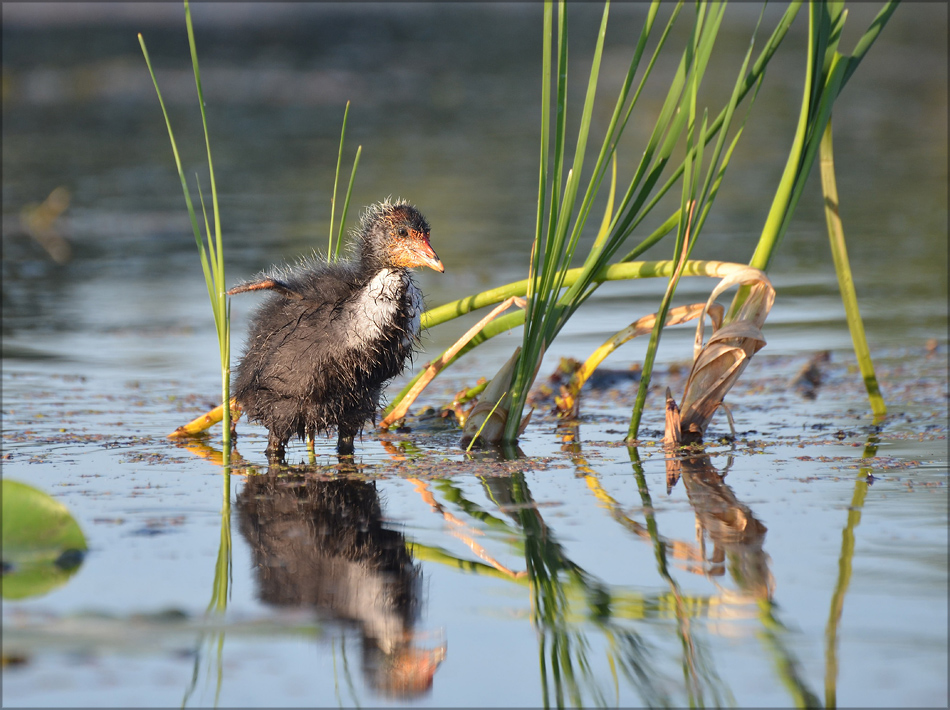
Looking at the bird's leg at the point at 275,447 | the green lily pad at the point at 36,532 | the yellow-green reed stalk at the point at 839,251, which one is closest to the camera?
the green lily pad at the point at 36,532

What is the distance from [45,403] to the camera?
516cm

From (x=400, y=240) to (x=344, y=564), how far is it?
142cm

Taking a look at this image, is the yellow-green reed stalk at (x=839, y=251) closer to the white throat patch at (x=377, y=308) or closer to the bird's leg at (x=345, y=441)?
the white throat patch at (x=377, y=308)

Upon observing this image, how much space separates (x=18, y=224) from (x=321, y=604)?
8589 millimetres

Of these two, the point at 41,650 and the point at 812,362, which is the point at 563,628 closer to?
the point at 41,650

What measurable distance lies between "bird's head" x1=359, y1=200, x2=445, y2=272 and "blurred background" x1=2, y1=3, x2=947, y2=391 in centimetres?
204

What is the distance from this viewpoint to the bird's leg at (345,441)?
4.39m

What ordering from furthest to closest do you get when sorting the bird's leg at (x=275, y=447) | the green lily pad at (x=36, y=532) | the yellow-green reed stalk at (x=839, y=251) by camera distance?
the yellow-green reed stalk at (x=839, y=251), the bird's leg at (x=275, y=447), the green lily pad at (x=36, y=532)

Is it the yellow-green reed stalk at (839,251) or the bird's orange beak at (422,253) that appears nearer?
the bird's orange beak at (422,253)

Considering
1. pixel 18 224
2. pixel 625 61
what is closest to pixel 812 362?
pixel 18 224

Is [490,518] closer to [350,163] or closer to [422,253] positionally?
[422,253]

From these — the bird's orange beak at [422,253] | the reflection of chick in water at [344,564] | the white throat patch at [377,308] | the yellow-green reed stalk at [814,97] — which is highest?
the yellow-green reed stalk at [814,97]

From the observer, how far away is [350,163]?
14266 millimetres

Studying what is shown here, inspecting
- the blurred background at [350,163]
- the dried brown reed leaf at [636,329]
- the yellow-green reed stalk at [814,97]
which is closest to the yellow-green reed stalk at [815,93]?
the yellow-green reed stalk at [814,97]
